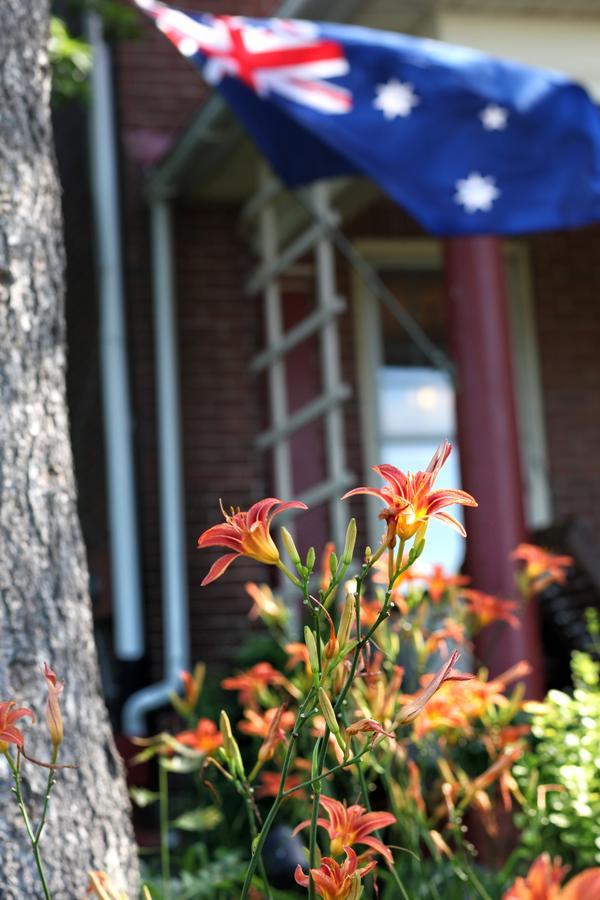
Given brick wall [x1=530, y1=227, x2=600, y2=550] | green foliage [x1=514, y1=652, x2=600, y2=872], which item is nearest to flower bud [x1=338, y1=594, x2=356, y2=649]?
green foliage [x1=514, y1=652, x2=600, y2=872]

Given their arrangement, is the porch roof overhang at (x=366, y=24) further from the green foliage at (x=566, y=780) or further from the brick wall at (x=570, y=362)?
the green foliage at (x=566, y=780)

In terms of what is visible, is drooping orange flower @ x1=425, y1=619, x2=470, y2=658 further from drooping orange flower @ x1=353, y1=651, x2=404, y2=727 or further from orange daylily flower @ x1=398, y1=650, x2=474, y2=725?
orange daylily flower @ x1=398, y1=650, x2=474, y2=725

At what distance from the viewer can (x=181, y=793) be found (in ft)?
18.8

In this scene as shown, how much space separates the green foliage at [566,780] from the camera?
265cm

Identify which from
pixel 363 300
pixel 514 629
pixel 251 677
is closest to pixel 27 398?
pixel 251 677

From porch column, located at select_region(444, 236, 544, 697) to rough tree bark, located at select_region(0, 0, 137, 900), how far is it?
2.15 metres

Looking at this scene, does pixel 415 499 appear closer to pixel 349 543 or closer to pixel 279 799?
pixel 349 543

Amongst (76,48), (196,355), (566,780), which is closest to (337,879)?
(566,780)

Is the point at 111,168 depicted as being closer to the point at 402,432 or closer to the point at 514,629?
the point at 402,432

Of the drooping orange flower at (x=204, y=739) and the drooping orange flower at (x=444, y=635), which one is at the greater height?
the drooping orange flower at (x=444, y=635)

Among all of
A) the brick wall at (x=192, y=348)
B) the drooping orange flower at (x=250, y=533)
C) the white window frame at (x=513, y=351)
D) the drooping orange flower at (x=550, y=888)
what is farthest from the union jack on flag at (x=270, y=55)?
the drooping orange flower at (x=550, y=888)

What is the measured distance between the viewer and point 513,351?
7.10 meters

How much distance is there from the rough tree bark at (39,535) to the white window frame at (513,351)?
4.39m

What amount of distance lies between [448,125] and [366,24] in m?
0.81
